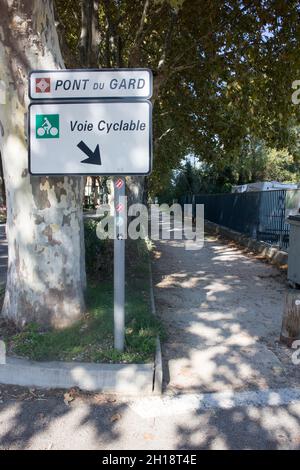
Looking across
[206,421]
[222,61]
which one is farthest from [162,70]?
[206,421]

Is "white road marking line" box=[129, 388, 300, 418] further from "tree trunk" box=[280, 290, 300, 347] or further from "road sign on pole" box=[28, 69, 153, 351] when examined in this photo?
"road sign on pole" box=[28, 69, 153, 351]

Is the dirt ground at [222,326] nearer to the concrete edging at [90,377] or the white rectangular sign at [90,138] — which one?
the concrete edging at [90,377]

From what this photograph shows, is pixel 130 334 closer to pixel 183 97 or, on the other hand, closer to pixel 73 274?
pixel 73 274

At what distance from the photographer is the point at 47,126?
4.19 m

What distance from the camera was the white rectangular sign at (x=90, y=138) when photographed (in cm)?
405

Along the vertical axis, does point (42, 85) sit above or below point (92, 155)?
above

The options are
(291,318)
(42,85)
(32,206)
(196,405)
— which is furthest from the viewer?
(291,318)

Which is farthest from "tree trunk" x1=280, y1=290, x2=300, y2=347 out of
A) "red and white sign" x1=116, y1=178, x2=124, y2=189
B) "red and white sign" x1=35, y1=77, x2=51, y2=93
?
"red and white sign" x1=35, y1=77, x2=51, y2=93

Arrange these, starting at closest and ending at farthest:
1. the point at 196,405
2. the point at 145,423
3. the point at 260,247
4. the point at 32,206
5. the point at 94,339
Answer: the point at 145,423, the point at 196,405, the point at 94,339, the point at 32,206, the point at 260,247

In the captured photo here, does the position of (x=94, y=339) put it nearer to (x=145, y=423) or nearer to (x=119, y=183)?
(x=145, y=423)

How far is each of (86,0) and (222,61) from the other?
330 centimetres

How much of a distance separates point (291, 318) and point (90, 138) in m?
3.14

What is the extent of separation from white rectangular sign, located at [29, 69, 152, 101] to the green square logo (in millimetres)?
170

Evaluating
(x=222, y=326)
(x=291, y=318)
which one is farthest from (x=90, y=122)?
(x=222, y=326)
